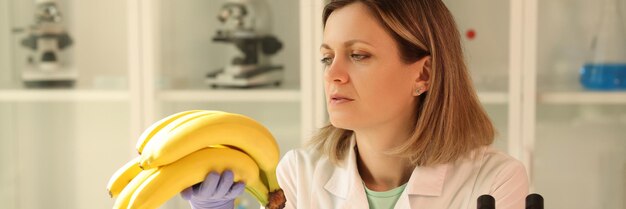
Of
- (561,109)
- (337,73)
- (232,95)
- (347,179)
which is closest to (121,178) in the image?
(337,73)

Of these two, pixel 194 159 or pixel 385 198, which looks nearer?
pixel 194 159

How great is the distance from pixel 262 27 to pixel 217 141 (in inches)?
64.3

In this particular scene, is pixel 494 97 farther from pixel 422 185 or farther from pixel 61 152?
pixel 61 152

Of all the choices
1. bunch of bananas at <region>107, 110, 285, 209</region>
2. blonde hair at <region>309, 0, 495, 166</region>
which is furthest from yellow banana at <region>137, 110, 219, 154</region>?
blonde hair at <region>309, 0, 495, 166</region>

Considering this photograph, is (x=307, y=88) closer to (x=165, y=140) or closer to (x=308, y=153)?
(x=308, y=153)

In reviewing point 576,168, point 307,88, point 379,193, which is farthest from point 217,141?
Result: point 576,168

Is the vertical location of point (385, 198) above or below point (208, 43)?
below

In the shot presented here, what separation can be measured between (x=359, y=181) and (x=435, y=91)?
22 cm

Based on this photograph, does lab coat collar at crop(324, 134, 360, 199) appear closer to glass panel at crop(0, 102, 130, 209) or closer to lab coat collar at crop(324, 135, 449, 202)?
lab coat collar at crop(324, 135, 449, 202)

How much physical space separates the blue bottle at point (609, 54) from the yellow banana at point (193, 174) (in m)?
1.62

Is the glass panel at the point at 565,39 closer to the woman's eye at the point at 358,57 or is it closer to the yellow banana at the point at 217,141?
the woman's eye at the point at 358,57

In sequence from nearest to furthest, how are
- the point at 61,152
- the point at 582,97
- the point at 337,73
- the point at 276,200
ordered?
the point at 276,200
the point at 337,73
the point at 582,97
the point at 61,152

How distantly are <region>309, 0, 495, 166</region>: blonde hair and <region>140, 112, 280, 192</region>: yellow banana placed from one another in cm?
37

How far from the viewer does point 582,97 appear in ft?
8.35
